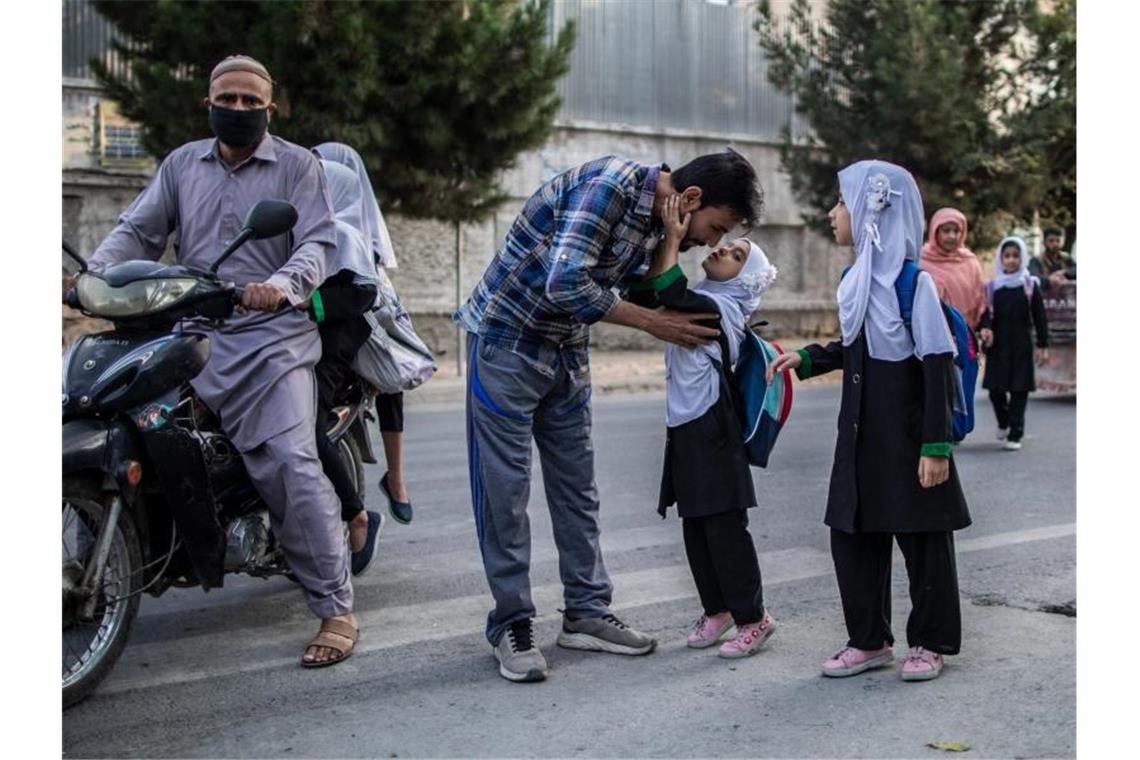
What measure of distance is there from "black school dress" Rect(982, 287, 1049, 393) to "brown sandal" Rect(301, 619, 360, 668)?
708cm

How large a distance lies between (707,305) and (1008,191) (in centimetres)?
1712

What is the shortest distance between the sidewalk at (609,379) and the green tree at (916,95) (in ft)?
12.1

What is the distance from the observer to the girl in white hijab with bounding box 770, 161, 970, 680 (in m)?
4.42

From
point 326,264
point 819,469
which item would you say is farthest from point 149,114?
point 326,264

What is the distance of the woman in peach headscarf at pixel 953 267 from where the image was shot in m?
9.98

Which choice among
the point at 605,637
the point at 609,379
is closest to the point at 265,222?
the point at 605,637

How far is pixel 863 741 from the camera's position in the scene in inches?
153

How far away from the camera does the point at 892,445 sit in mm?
4508

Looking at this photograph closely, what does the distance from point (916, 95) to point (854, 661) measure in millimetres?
16492

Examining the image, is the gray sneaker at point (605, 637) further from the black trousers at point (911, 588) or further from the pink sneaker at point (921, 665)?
the pink sneaker at point (921, 665)

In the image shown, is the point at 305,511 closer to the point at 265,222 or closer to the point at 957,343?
Answer: the point at 265,222

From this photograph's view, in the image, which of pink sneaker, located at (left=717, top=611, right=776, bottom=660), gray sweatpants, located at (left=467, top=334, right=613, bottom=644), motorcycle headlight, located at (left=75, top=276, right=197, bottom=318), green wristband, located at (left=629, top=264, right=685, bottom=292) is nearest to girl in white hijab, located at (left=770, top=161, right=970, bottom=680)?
pink sneaker, located at (left=717, top=611, right=776, bottom=660)

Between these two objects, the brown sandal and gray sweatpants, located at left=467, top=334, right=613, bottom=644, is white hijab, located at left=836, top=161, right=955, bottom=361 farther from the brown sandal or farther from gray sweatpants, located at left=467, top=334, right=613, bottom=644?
the brown sandal

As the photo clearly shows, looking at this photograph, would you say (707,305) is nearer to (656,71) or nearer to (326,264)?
(326,264)
